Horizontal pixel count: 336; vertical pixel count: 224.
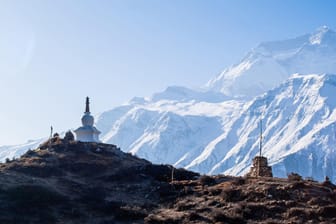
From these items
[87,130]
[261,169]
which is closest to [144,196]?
[261,169]

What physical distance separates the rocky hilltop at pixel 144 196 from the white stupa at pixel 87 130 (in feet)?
53.0

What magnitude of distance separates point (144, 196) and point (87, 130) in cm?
2821

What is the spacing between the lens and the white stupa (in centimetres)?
7788

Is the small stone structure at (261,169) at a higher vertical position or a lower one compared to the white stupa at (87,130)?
lower

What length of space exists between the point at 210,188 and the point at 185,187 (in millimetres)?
2417

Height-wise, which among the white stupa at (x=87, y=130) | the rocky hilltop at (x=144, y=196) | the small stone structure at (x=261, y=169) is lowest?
the rocky hilltop at (x=144, y=196)

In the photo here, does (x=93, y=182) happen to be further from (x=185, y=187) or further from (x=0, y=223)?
(x=0, y=223)

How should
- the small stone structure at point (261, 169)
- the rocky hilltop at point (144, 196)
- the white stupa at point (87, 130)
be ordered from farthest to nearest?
Result: the white stupa at point (87, 130) < the small stone structure at point (261, 169) < the rocky hilltop at point (144, 196)

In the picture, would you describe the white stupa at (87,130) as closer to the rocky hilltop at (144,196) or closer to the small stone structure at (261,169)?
the rocky hilltop at (144,196)

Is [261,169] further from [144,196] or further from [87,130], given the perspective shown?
[87,130]

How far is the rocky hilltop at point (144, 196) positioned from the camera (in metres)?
42.5

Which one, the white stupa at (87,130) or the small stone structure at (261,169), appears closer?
the small stone structure at (261,169)

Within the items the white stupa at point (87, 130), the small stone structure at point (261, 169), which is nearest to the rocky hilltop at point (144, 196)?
the small stone structure at point (261, 169)

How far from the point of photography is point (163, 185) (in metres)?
53.2
